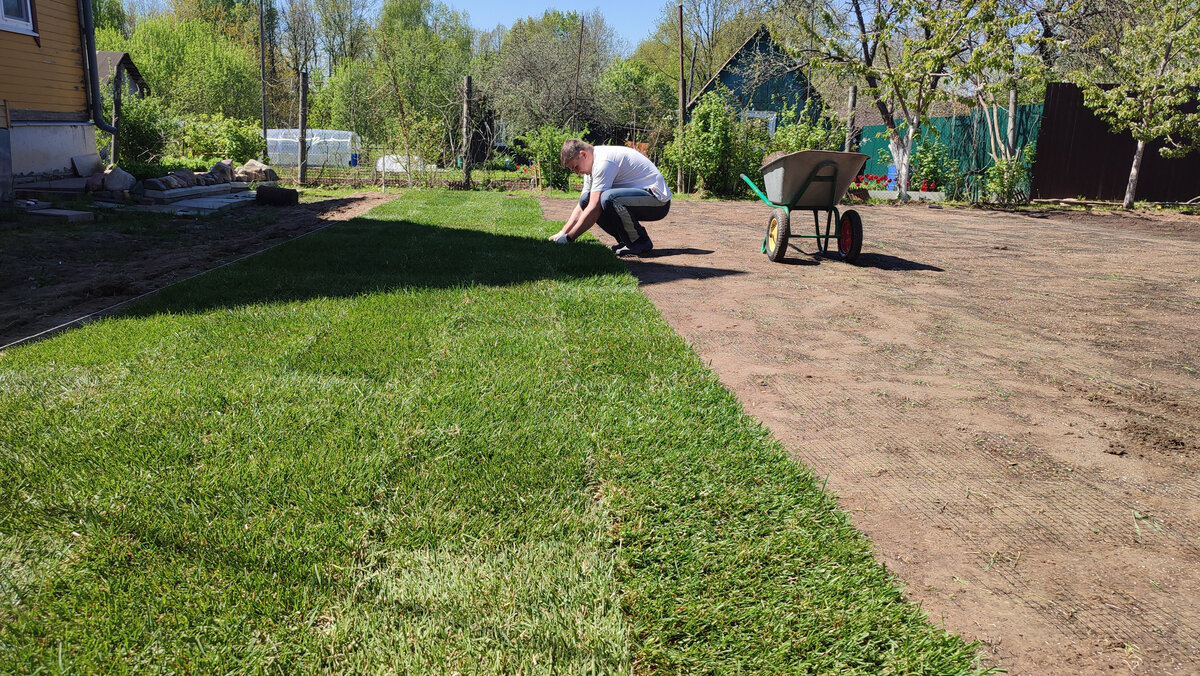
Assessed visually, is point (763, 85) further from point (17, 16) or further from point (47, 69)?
point (17, 16)

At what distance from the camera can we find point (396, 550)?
74.5 inches

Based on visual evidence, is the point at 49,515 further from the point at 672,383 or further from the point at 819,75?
the point at 819,75

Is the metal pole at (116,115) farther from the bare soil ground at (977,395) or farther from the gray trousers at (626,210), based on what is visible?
the gray trousers at (626,210)

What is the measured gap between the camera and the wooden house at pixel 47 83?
10.0 metres

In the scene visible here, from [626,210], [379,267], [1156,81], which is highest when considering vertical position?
[1156,81]

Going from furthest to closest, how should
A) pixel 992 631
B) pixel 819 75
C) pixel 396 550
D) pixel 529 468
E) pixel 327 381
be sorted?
pixel 819 75 → pixel 327 381 → pixel 529 468 → pixel 396 550 → pixel 992 631

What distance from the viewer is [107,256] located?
6.32 metres

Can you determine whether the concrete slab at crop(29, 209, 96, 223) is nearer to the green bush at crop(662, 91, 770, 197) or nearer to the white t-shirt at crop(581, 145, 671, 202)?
the white t-shirt at crop(581, 145, 671, 202)

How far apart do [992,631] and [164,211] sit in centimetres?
1062

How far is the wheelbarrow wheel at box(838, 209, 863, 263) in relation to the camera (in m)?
6.93

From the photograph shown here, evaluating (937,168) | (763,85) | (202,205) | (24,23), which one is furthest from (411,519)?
(763,85)

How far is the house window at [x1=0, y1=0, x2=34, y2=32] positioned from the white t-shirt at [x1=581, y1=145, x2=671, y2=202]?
912cm

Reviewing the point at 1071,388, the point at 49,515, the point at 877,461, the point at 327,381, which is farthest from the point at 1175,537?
the point at 49,515

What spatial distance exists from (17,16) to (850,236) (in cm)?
1211
